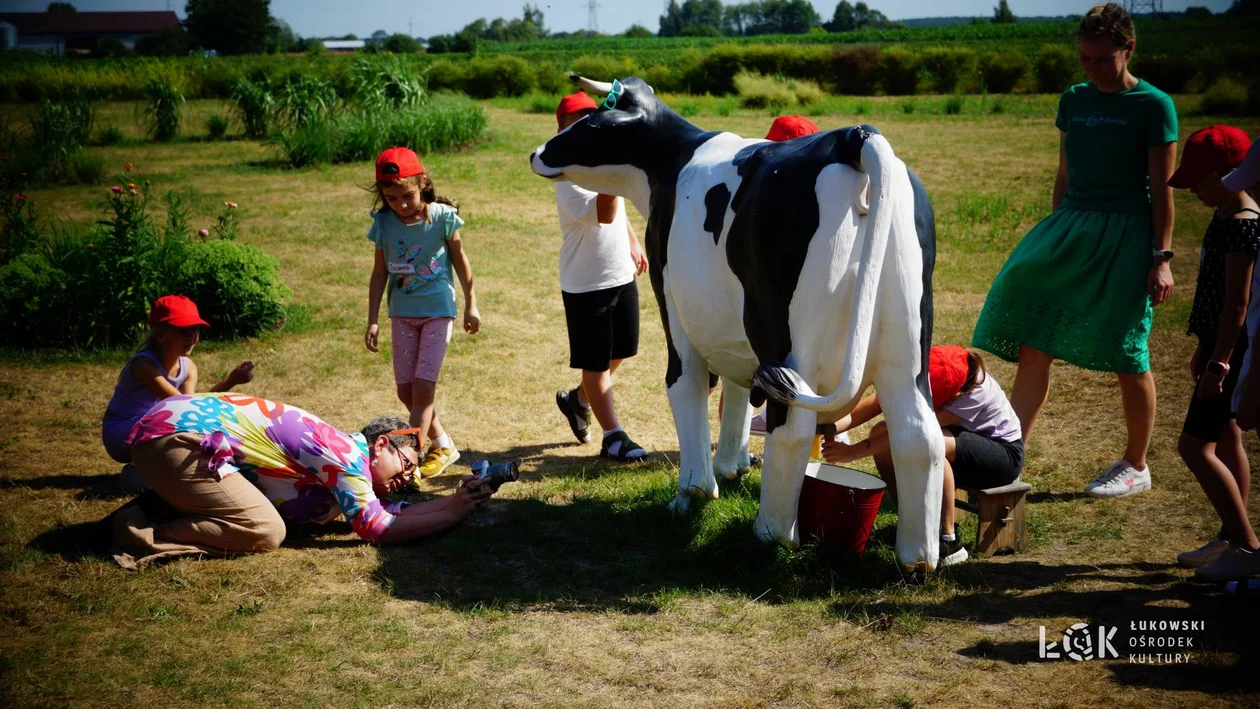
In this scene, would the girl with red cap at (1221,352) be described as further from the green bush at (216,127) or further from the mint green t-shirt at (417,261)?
the green bush at (216,127)

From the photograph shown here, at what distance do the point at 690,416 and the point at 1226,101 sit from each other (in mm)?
22246

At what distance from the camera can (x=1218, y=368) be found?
3.96m

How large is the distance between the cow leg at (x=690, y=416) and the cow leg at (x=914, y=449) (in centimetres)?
112

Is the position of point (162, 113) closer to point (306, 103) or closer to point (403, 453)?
point (306, 103)

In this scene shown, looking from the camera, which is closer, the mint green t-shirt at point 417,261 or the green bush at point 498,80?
the mint green t-shirt at point 417,261

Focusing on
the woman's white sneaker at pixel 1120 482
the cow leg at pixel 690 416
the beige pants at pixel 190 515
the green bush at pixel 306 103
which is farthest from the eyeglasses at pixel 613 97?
the green bush at pixel 306 103

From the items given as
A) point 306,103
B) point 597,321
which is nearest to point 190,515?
point 597,321

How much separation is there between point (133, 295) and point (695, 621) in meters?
6.24

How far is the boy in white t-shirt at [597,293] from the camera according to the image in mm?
6070

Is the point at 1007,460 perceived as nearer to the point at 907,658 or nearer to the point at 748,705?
the point at 907,658

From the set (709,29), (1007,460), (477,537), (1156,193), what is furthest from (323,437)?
(709,29)

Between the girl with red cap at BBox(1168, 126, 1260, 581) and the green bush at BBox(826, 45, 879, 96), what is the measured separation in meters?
31.8

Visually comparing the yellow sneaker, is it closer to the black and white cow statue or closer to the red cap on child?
the black and white cow statue

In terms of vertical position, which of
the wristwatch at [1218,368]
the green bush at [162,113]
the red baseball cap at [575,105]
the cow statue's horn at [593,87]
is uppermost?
the green bush at [162,113]
